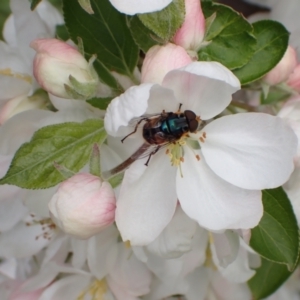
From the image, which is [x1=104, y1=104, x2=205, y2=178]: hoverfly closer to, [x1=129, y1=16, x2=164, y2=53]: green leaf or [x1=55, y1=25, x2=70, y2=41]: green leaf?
[x1=129, y1=16, x2=164, y2=53]: green leaf

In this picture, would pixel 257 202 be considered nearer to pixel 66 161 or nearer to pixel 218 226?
pixel 218 226

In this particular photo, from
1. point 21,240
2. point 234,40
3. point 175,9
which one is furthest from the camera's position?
point 21,240

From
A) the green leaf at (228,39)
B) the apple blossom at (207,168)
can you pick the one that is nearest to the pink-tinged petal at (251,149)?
the apple blossom at (207,168)

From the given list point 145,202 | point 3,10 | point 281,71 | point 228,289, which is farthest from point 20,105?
point 3,10

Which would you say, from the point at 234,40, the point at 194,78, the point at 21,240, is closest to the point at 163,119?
the point at 194,78

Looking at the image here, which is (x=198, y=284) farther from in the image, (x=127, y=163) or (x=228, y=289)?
(x=127, y=163)

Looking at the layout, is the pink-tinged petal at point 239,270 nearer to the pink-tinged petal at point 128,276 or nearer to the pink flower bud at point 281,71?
the pink-tinged petal at point 128,276
